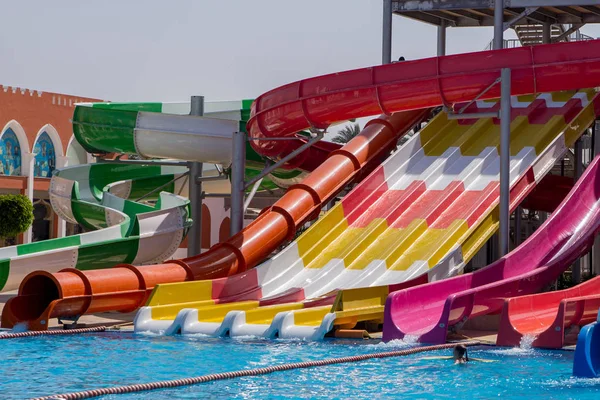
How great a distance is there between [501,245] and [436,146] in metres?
3.33

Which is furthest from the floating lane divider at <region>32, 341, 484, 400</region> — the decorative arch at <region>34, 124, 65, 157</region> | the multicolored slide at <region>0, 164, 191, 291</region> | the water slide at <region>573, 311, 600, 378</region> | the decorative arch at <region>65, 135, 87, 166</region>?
the decorative arch at <region>34, 124, 65, 157</region>

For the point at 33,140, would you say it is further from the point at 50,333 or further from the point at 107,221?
the point at 50,333

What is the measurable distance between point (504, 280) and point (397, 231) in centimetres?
276

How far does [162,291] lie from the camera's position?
452 inches

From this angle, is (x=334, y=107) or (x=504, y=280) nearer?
(x=504, y=280)

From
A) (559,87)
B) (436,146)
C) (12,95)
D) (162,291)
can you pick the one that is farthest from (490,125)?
(12,95)

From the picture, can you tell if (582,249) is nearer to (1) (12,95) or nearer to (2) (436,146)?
(2) (436,146)

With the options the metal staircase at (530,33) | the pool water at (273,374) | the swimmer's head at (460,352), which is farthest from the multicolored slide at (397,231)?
the metal staircase at (530,33)

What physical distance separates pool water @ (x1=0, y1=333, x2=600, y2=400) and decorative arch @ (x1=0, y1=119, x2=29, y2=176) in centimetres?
2329

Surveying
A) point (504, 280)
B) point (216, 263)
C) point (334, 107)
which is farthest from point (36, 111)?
point (504, 280)

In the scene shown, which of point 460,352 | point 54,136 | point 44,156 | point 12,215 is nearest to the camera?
point 460,352

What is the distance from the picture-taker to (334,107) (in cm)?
1387

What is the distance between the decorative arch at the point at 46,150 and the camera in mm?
34031

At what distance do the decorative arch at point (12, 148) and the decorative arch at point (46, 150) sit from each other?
54 cm
